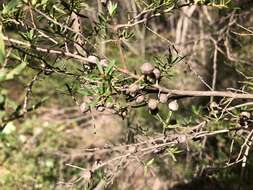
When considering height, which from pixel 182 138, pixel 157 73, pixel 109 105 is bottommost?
pixel 182 138

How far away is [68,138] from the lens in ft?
16.9

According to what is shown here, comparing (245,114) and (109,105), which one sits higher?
(109,105)

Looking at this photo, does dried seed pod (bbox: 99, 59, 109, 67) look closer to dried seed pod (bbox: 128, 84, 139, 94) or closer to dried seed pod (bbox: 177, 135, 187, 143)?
dried seed pod (bbox: 128, 84, 139, 94)

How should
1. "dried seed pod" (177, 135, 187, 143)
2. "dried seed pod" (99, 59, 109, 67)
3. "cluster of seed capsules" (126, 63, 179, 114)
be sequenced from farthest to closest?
"dried seed pod" (177, 135, 187, 143), "dried seed pod" (99, 59, 109, 67), "cluster of seed capsules" (126, 63, 179, 114)

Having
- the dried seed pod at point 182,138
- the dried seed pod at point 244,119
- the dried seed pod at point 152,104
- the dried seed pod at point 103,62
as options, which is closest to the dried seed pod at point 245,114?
the dried seed pod at point 244,119

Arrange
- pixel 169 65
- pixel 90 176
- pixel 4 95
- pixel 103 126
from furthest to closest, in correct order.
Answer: pixel 103 126, pixel 90 176, pixel 169 65, pixel 4 95

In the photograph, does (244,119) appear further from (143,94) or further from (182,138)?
(143,94)

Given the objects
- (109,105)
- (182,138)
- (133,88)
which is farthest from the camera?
(182,138)

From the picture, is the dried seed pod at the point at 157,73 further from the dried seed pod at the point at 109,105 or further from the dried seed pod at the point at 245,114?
the dried seed pod at the point at 245,114

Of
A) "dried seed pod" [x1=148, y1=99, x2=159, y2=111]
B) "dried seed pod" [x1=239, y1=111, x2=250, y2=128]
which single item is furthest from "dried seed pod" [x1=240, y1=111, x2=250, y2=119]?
"dried seed pod" [x1=148, y1=99, x2=159, y2=111]

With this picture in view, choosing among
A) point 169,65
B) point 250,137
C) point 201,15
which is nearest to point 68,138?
point 201,15

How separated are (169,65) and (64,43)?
12.9 inches

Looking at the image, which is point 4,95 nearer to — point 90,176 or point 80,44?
point 80,44

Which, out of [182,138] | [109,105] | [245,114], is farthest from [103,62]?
[245,114]
